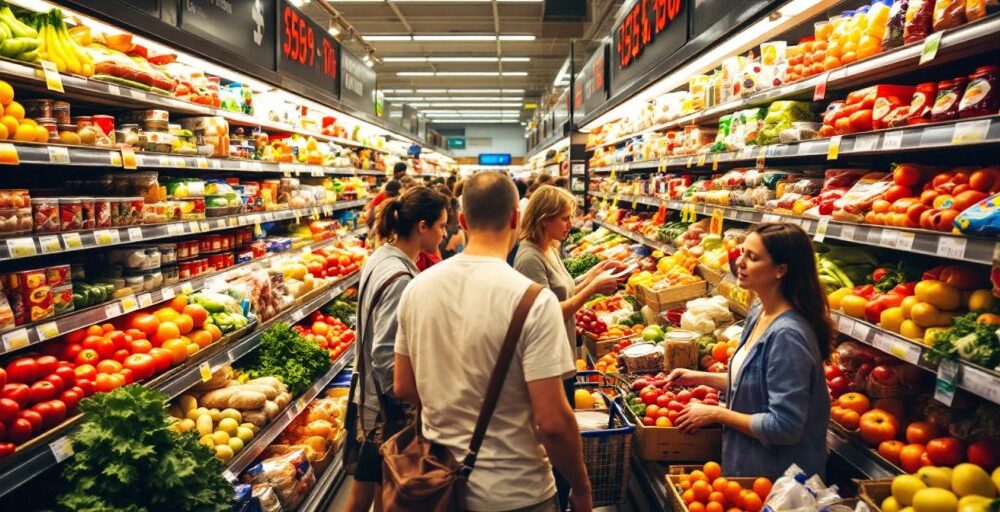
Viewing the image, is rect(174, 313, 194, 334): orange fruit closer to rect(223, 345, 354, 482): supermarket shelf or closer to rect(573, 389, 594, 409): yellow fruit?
rect(223, 345, 354, 482): supermarket shelf

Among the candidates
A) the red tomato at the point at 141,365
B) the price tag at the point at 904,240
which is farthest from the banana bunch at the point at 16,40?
the price tag at the point at 904,240

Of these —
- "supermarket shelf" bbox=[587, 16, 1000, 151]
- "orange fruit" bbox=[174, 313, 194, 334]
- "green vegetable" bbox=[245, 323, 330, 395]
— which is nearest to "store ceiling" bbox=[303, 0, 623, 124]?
"green vegetable" bbox=[245, 323, 330, 395]

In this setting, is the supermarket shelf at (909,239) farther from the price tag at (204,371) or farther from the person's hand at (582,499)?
the price tag at (204,371)

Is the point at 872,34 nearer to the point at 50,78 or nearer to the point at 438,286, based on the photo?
the point at 438,286

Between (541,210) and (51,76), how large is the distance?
2280mm

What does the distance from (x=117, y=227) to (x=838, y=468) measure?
11.6ft

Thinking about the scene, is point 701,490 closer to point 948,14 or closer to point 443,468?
point 443,468

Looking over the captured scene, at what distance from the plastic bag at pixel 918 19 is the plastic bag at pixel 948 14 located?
7 cm

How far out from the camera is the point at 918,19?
2311mm

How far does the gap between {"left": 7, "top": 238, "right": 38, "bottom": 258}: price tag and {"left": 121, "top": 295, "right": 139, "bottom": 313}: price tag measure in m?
0.61

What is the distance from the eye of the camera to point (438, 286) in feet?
6.18

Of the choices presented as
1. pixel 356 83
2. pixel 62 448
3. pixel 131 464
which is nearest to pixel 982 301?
pixel 131 464

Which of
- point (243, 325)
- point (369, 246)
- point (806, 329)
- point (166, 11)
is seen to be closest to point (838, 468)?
point (806, 329)

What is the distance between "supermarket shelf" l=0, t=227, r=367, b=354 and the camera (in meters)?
2.36
